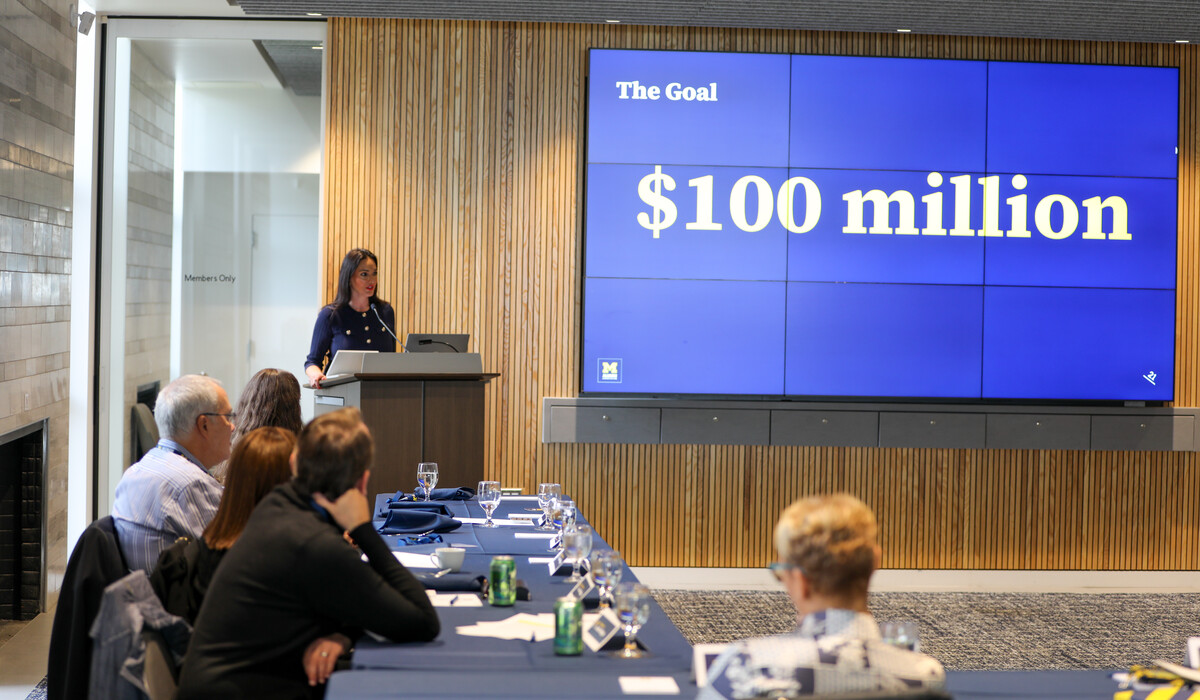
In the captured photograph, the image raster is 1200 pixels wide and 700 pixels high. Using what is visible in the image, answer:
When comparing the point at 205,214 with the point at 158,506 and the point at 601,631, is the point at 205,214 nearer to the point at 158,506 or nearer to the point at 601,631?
the point at 158,506

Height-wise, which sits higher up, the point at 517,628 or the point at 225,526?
the point at 225,526

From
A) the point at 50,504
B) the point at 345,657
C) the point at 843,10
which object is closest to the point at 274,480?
the point at 345,657

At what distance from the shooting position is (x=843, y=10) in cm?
628

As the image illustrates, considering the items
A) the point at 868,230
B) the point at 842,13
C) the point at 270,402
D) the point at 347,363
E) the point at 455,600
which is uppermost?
the point at 842,13

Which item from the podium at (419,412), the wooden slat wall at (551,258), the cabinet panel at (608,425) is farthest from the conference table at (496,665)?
the wooden slat wall at (551,258)

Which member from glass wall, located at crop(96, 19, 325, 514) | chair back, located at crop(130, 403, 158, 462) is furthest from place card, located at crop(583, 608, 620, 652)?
chair back, located at crop(130, 403, 158, 462)

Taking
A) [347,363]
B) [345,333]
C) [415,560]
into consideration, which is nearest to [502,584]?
[415,560]

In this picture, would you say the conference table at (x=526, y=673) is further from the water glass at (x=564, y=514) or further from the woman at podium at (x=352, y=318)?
the woman at podium at (x=352, y=318)

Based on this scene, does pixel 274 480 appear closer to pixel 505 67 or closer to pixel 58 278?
pixel 58 278

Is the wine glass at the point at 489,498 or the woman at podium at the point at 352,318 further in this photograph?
the woman at podium at the point at 352,318

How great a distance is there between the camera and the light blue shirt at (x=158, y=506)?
10.0 ft

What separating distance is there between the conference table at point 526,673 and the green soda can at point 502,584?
3 cm

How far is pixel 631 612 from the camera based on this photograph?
7.88ft

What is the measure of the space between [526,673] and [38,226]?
4.50m
